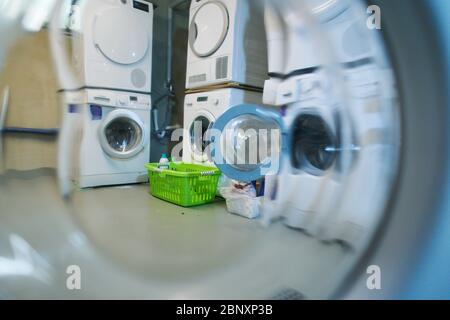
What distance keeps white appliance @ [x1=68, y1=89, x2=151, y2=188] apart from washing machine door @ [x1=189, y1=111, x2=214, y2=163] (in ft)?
1.37

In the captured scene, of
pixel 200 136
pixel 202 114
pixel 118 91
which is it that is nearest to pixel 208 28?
pixel 202 114

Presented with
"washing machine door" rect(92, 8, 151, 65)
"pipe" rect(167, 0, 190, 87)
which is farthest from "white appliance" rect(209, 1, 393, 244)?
"pipe" rect(167, 0, 190, 87)

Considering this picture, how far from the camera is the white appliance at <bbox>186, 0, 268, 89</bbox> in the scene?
1.08 metres

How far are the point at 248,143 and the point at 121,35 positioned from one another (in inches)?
48.6

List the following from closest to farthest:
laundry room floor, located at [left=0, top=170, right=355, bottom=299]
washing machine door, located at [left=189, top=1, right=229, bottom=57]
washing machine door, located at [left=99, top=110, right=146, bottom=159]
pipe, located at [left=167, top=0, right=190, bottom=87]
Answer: laundry room floor, located at [left=0, top=170, right=355, bottom=299]
washing machine door, located at [left=189, top=1, right=229, bottom=57]
washing machine door, located at [left=99, top=110, right=146, bottom=159]
pipe, located at [left=167, top=0, right=190, bottom=87]

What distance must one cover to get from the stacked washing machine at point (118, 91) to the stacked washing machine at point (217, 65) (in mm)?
400

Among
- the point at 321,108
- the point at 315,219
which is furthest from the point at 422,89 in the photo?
the point at 315,219

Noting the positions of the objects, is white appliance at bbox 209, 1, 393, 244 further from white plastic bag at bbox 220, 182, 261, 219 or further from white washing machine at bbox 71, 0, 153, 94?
white washing machine at bbox 71, 0, 153, 94

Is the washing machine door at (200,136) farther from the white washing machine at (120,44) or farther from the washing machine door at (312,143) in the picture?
the washing machine door at (312,143)

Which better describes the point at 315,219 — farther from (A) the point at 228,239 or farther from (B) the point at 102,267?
(B) the point at 102,267

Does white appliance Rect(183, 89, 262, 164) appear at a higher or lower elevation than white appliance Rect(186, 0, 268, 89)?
lower

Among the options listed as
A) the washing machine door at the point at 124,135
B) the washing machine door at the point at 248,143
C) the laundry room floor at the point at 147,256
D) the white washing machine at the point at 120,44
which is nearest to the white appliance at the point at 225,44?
the washing machine door at the point at 248,143

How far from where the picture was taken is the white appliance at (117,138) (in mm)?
1419

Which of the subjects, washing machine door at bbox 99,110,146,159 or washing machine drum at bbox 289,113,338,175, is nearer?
washing machine drum at bbox 289,113,338,175
